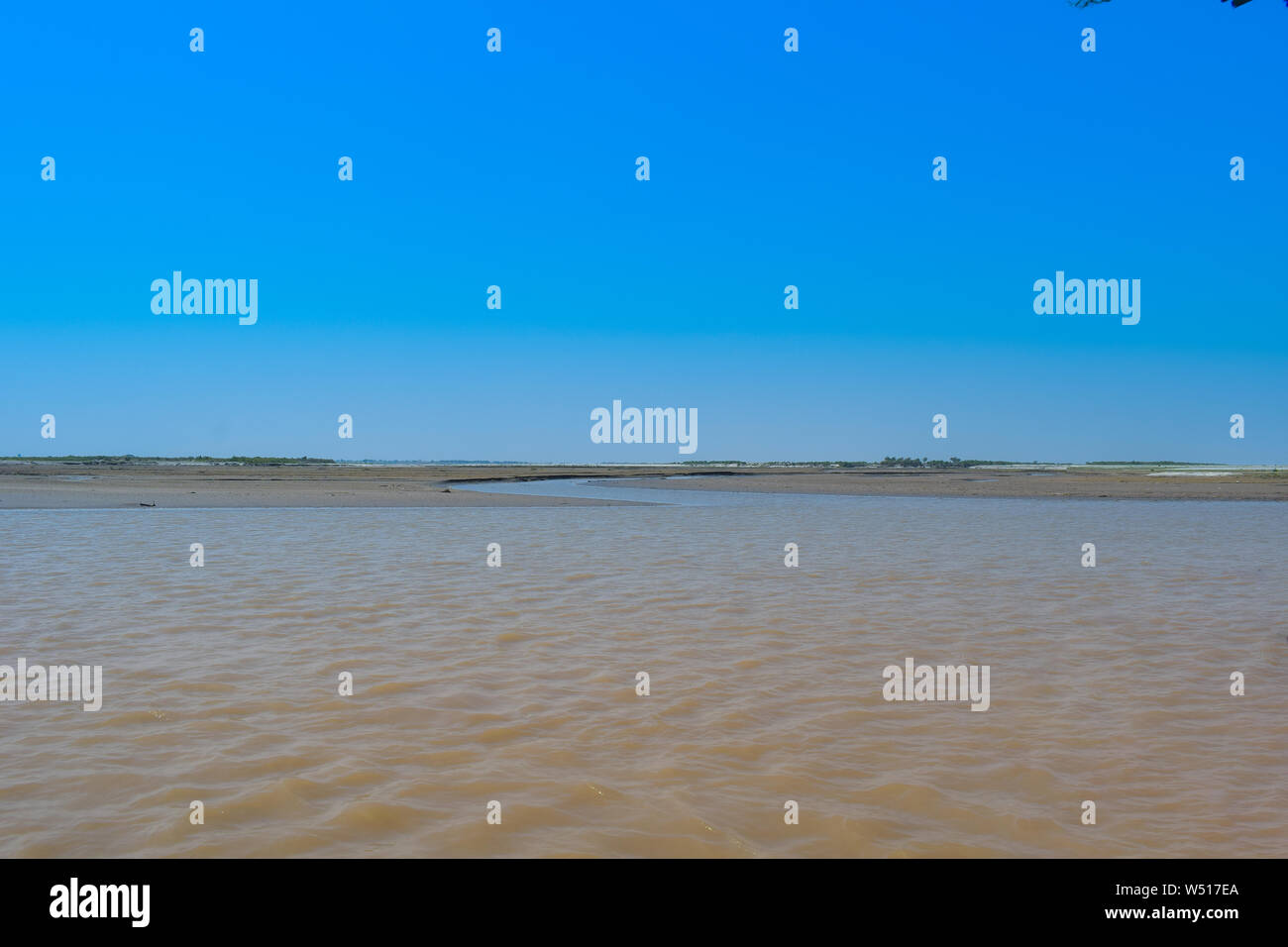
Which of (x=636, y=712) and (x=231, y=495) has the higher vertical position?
(x=231, y=495)

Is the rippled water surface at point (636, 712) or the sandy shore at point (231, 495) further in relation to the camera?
the sandy shore at point (231, 495)

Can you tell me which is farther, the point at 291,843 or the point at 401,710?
the point at 401,710

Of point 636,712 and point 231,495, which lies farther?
point 231,495

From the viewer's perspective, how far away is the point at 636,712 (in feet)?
20.9

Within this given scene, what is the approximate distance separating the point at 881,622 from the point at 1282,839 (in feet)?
17.4

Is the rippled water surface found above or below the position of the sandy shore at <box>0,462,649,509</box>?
below

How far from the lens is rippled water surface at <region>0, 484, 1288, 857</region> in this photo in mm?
4434

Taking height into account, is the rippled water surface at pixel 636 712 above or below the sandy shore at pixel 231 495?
below

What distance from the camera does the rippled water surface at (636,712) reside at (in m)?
4.43
